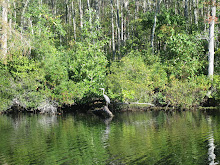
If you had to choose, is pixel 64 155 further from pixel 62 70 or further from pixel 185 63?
pixel 185 63

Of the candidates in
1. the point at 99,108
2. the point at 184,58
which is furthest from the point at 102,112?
the point at 184,58

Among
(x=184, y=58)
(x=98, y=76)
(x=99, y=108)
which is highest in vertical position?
(x=184, y=58)

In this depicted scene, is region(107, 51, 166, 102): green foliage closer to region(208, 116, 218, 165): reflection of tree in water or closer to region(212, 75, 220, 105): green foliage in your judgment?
region(212, 75, 220, 105): green foliage

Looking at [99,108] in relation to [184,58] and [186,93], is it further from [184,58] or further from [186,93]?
[184,58]

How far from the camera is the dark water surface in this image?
9.32m

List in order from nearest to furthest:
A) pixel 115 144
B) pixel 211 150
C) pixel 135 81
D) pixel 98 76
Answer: pixel 211 150, pixel 115 144, pixel 135 81, pixel 98 76

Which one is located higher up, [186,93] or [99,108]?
[186,93]

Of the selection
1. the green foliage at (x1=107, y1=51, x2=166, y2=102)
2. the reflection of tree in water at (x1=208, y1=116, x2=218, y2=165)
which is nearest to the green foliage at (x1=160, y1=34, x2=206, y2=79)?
the green foliage at (x1=107, y1=51, x2=166, y2=102)

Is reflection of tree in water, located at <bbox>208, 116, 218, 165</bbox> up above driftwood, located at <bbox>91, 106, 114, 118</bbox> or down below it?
above

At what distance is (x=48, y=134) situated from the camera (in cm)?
1438

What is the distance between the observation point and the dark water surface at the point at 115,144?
9320 millimetres

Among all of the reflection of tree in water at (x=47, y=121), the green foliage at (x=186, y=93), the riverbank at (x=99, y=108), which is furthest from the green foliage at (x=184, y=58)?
the reflection of tree in water at (x=47, y=121)

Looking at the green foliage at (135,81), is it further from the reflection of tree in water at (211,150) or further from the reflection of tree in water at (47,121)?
the reflection of tree in water at (211,150)

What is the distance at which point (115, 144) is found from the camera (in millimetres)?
11469
